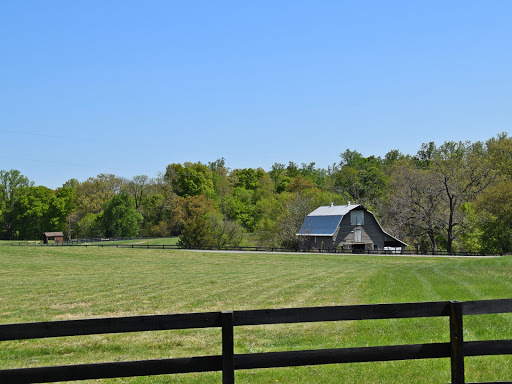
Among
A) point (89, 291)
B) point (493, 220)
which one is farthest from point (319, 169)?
→ point (89, 291)

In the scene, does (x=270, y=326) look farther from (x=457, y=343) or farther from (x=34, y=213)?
(x=34, y=213)

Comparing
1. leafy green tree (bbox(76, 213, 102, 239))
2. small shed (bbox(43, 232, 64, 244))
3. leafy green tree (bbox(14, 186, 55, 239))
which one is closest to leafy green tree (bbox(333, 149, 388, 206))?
leafy green tree (bbox(76, 213, 102, 239))

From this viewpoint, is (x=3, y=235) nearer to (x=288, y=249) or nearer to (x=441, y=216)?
(x=288, y=249)

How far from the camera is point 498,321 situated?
12.8 metres

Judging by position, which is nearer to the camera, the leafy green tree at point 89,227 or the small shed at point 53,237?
the small shed at point 53,237

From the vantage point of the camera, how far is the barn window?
79.1 meters

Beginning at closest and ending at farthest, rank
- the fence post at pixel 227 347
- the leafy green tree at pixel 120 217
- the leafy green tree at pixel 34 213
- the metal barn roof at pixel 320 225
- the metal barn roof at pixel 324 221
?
the fence post at pixel 227 347 < the metal barn roof at pixel 320 225 < the metal barn roof at pixel 324 221 < the leafy green tree at pixel 120 217 < the leafy green tree at pixel 34 213

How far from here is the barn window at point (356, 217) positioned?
79.1 meters

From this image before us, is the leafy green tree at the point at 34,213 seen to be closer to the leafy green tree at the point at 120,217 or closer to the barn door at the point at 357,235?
the leafy green tree at the point at 120,217

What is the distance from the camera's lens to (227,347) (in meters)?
6.22

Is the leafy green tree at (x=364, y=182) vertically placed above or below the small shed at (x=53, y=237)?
above

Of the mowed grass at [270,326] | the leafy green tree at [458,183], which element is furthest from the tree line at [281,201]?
the mowed grass at [270,326]

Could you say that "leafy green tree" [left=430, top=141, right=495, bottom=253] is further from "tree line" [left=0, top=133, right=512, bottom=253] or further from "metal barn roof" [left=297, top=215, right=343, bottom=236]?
"metal barn roof" [left=297, top=215, right=343, bottom=236]

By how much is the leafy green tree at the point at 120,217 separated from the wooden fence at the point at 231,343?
119 m
